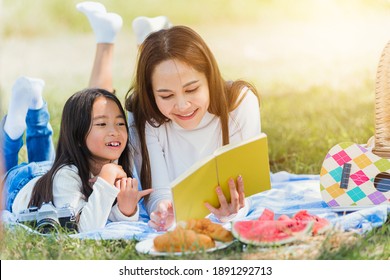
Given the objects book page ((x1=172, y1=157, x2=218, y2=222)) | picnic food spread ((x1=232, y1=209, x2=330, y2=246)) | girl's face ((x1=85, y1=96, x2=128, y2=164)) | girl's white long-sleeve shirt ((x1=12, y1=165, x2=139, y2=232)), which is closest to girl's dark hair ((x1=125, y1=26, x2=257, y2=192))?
girl's face ((x1=85, y1=96, x2=128, y2=164))

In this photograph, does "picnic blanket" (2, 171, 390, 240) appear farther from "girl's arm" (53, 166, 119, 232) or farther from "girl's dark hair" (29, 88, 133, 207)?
"girl's dark hair" (29, 88, 133, 207)

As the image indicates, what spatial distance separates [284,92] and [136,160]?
4.63ft

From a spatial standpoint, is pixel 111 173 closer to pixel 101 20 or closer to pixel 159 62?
pixel 159 62

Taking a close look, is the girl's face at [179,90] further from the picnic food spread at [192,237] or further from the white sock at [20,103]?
the white sock at [20,103]

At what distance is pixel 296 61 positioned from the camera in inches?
147

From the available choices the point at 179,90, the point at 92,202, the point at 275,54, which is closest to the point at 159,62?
the point at 179,90

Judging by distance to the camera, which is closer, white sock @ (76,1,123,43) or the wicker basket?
the wicker basket

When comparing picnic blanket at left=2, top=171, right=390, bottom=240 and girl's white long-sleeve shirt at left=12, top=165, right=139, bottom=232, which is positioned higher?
girl's white long-sleeve shirt at left=12, top=165, right=139, bottom=232

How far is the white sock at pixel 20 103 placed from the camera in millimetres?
2943

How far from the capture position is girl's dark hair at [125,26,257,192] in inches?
103

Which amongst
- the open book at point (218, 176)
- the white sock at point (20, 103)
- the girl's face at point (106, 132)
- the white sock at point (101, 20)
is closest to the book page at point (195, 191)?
the open book at point (218, 176)

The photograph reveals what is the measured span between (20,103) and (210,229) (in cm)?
110
